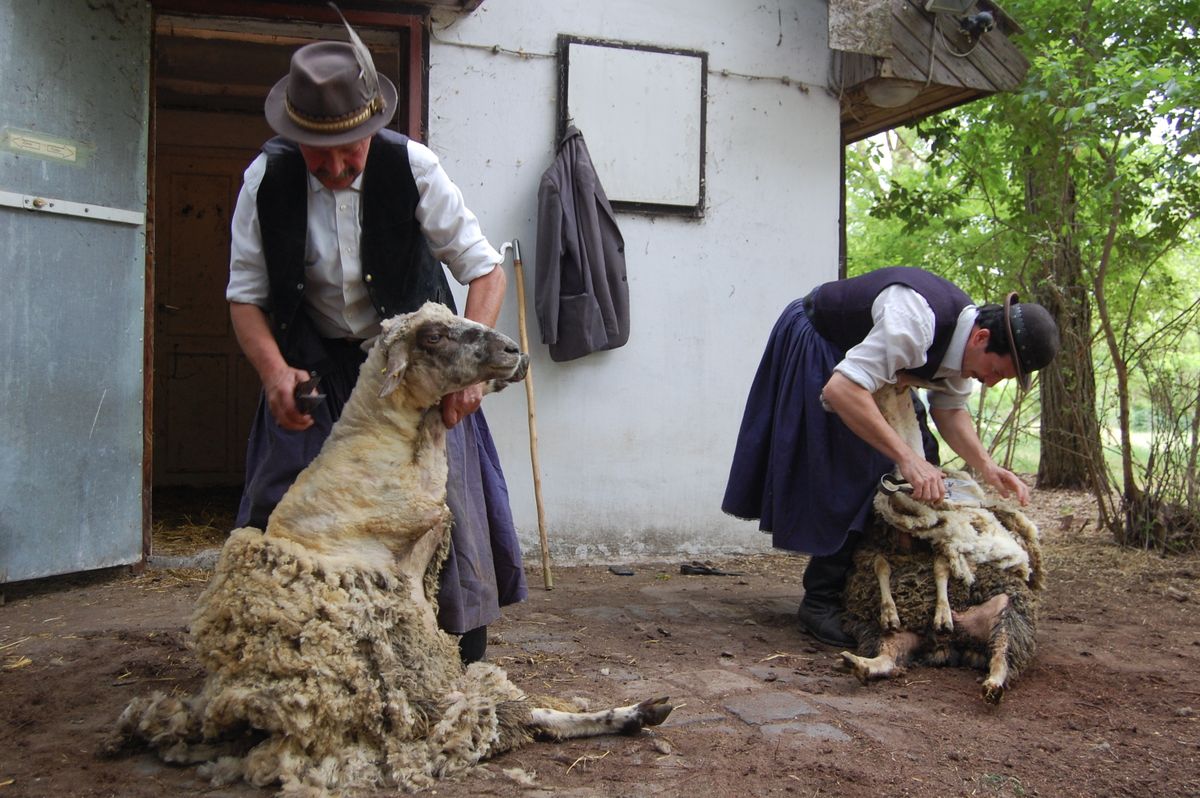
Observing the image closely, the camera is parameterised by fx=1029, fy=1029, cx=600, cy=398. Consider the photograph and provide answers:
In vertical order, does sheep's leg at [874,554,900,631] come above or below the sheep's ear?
below

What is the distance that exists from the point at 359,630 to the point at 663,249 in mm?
4089

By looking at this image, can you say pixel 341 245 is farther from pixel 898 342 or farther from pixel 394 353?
pixel 898 342

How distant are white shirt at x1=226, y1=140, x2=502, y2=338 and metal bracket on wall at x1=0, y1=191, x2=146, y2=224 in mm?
2571

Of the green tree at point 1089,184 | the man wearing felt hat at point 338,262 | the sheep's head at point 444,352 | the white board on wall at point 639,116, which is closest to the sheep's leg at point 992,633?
the man wearing felt hat at point 338,262

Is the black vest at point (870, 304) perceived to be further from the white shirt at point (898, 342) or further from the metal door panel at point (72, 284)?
the metal door panel at point (72, 284)

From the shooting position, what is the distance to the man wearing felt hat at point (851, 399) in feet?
12.5

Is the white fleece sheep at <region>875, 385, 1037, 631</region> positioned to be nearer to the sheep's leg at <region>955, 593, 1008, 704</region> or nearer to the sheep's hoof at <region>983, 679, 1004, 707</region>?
the sheep's leg at <region>955, 593, 1008, 704</region>

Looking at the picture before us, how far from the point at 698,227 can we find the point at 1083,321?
2.94 m

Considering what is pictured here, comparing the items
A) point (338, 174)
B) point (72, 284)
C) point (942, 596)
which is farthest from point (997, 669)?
point (72, 284)

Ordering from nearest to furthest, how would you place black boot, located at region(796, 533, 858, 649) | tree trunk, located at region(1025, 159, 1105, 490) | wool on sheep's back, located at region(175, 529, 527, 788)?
1. wool on sheep's back, located at region(175, 529, 527, 788)
2. black boot, located at region(796, 533, 858, 649)
3. tree trunk, located at region(1025, 159, 1105, 490)

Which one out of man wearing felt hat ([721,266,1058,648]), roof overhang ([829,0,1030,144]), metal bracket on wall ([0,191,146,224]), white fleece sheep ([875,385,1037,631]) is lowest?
white fleece sheep ([875,385,1037,631])

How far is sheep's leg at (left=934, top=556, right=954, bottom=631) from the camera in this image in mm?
3820

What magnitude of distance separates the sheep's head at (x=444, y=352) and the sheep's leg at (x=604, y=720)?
3.23ft

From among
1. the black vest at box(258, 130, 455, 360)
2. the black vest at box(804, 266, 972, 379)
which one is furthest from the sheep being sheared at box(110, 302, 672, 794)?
the black vest at box(804, 266, 972, 379)
